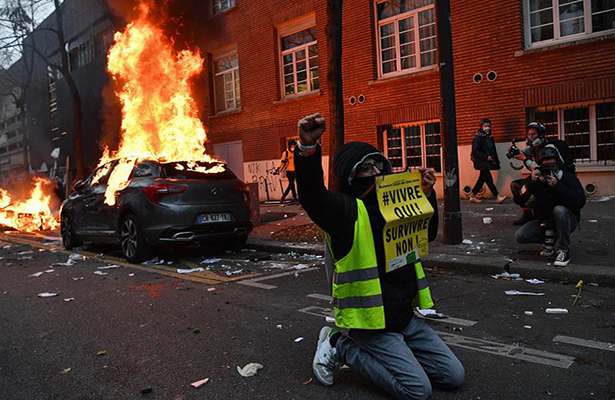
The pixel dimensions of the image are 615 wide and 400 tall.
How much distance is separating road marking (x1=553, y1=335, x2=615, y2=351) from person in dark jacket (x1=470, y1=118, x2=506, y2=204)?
803cm

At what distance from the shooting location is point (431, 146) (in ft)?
45.8

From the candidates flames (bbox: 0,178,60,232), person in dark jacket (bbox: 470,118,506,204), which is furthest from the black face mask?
flames (bbox: 0,178,60,232)

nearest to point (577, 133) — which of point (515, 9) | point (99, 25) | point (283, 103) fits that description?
point (515, 9)

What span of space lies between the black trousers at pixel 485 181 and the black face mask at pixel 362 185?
921cm

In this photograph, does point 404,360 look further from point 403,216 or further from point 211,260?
point 211,260

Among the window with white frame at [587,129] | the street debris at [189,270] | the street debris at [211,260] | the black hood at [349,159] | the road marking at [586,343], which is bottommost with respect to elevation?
the road marking at [586,343]

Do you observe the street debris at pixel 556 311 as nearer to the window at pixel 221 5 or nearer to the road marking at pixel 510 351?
the road marking at pixel 510 351

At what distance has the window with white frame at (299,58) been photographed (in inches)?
664

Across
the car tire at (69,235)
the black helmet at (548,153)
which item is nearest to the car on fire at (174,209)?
the car tire at (69,235)

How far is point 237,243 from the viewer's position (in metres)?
9.02

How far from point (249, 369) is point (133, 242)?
208 inches

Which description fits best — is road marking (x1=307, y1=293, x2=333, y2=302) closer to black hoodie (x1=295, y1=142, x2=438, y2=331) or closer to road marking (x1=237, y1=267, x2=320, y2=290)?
road marking (x1=237, y1=267, x2=320, y2=290)

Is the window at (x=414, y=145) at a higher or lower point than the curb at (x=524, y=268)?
higher

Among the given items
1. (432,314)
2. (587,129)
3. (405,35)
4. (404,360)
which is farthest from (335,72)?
(404,360)
